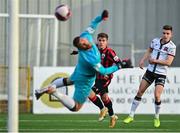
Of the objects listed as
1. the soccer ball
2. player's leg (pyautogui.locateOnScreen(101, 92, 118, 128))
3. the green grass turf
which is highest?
the soccer ball

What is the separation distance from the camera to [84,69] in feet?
40.7

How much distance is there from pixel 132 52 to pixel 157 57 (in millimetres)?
9879

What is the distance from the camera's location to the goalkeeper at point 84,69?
12047mm

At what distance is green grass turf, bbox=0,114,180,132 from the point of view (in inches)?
535

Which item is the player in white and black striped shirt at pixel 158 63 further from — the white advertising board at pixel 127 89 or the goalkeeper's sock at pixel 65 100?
the white advertising board at pixel 127 89

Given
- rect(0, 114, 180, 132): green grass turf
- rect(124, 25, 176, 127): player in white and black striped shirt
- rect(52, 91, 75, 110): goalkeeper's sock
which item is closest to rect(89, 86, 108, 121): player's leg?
rect(0, 114, 180, 132): green grass turf

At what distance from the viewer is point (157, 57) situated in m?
14.8

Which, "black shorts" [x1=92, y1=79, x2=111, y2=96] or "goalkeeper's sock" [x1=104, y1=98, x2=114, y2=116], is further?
"black shorts" [x1=92, y1=79, x2=111, y2=96]

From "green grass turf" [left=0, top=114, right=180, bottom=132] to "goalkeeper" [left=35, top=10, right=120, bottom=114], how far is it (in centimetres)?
116

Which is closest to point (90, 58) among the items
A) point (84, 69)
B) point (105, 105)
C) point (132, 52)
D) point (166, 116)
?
point (84, 69)

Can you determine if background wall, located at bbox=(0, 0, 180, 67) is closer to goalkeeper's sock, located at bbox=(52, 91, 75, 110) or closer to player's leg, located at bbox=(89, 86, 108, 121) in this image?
player's leg, located at bbox=(89, 86, 108, 121)

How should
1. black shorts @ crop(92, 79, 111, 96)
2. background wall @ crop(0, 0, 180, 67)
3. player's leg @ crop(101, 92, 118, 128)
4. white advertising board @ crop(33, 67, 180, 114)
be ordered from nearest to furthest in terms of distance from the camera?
1. player's leg @ crop(101, 92, 118, 128)
2. black shorts @ crop(92, 79, 111, 96)
3. white advertising board @ crop(33, 67, 180, 114)
4. background wall @ crop(0, 0, 180, 67)

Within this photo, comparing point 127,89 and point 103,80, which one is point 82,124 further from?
point 127,89

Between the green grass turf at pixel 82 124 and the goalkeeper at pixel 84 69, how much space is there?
1.16m
